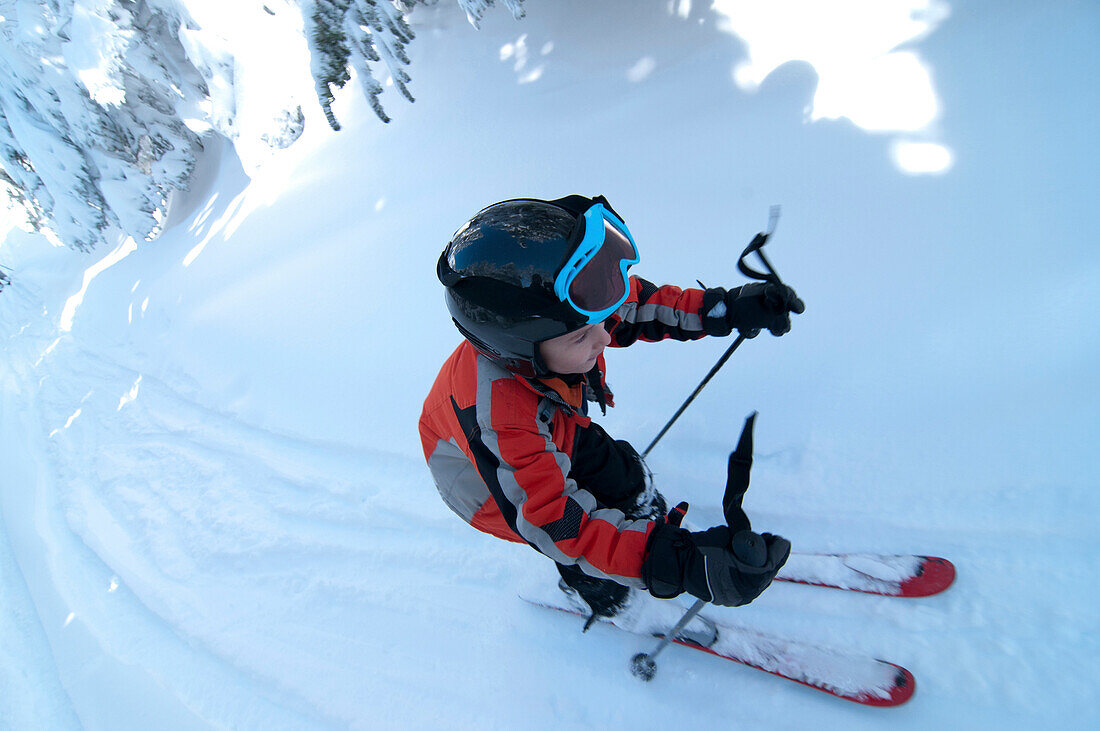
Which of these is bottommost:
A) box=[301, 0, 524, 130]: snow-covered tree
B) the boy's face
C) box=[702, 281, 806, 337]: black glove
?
box=[702, 281, 806, 337]: black glove

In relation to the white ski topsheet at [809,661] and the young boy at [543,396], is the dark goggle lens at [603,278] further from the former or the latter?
the white ski topsheet at [809,661]

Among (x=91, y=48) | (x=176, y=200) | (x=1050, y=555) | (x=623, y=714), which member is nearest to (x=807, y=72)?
(x=1050, y=555)

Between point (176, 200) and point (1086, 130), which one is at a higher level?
point (176, 200)

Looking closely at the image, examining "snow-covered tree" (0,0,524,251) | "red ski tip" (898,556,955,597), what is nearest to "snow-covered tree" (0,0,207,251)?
"snow-covered tree" (0,0,524,251)

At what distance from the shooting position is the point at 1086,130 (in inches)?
101

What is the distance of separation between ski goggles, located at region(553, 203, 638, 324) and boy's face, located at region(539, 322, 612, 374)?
7 cm

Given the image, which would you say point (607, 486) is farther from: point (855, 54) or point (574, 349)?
point (855, 54)

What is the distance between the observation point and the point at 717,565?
1310 mm

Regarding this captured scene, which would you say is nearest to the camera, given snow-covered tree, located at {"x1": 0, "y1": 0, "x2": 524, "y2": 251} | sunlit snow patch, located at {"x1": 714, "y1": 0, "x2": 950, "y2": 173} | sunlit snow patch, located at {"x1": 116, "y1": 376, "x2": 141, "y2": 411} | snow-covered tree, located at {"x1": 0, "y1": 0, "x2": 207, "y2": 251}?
sunlit snow patch, located at {"x1": 714, "y1": 0, "x2": 950, "y2": 173}

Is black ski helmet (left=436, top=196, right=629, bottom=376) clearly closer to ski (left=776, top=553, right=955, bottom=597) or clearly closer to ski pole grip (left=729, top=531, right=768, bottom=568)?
ski pole grip (left=729, top=531, right=768, bottom=568)

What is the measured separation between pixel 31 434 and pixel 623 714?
6118 mm

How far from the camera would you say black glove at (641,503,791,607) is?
1294 millimetres

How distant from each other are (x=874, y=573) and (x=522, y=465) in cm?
147

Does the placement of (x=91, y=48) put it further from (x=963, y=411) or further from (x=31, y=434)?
(x=963, y=411)
